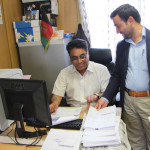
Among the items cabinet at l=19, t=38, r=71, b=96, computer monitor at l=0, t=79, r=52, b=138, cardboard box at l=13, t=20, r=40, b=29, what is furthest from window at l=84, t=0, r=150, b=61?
computer monitor at l=0, t=79, r=52, b=138

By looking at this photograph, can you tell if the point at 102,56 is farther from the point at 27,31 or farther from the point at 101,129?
the point at 101,129

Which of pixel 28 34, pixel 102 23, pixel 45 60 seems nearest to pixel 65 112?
pixel 45 60

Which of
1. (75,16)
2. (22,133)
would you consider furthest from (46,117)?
(75,16)

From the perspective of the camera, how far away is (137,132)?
1706 millimetres

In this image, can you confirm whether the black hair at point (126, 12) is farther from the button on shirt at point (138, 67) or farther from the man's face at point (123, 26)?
the button on shirt at point (138, 67)

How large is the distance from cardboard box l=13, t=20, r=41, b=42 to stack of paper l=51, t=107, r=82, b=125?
125cm

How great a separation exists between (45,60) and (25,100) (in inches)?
53.8

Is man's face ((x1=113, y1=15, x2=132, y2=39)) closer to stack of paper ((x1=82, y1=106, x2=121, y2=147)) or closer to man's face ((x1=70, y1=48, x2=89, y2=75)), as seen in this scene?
man's face ((x1=70, y1=48, x2=89, y2=75))

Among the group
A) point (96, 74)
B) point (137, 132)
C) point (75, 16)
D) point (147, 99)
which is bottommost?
point (137, 132)

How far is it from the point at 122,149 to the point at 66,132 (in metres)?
0.36

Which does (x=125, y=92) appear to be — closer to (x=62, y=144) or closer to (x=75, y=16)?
(x=62, y=144)

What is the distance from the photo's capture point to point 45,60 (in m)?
2.42

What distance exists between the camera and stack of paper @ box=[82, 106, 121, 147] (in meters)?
1.00

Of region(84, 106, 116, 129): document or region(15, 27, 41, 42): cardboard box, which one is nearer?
region(84, 106, 116, 129): document
